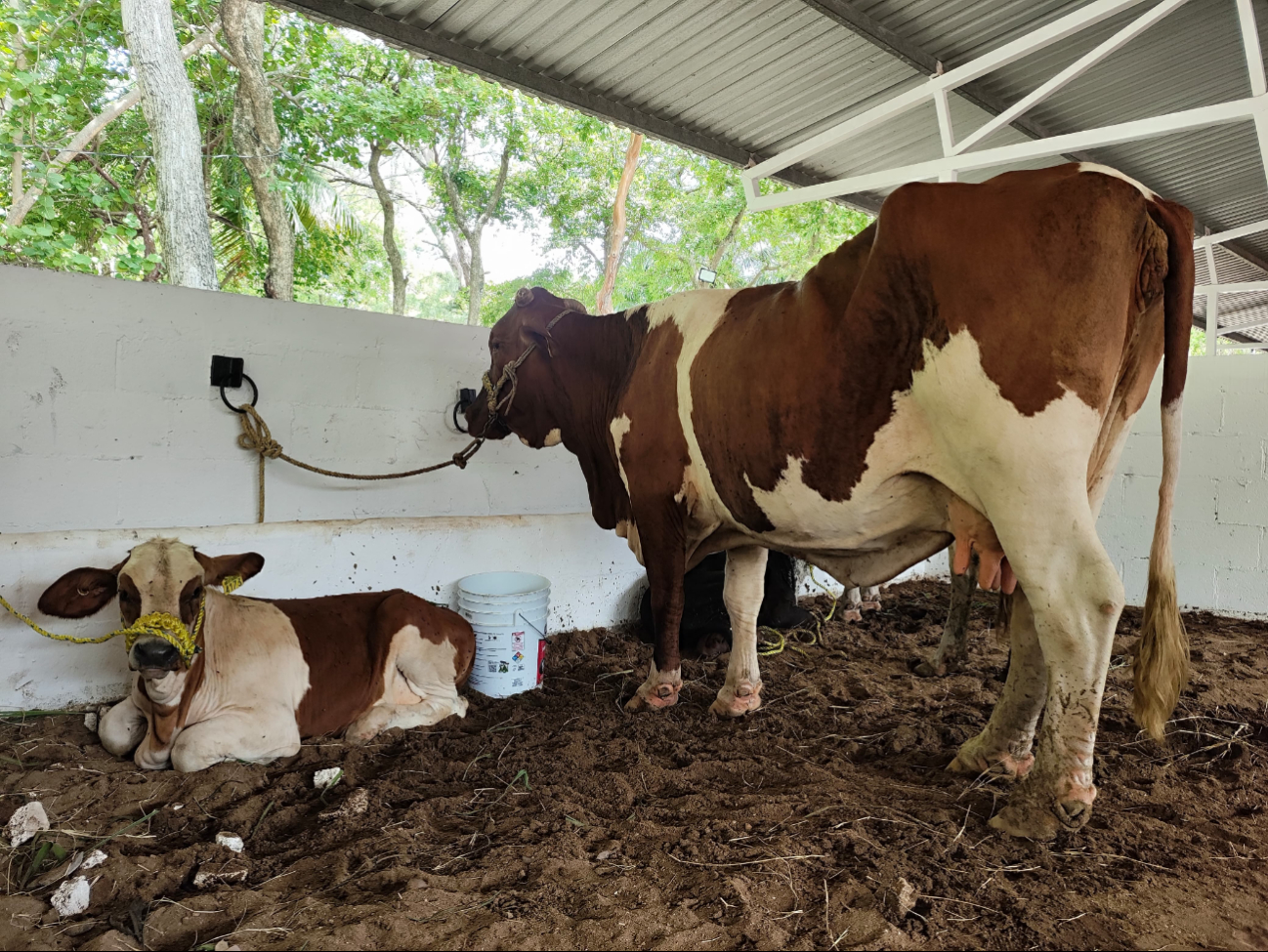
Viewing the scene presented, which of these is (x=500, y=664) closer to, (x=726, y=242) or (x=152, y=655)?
(x=152, y=655)

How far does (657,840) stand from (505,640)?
4.81 feet

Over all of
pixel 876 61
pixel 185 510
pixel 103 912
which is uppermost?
pixel 876 61

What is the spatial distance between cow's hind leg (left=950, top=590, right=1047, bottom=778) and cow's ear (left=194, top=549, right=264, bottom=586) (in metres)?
2.50

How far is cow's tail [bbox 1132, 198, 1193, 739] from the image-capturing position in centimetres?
196

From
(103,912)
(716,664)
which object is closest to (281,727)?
(103,912)

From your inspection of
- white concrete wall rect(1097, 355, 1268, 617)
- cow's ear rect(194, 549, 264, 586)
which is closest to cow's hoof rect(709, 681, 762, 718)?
cow's ear rect(194, 549, 264, 586)

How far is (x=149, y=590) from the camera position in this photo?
7.89 ft

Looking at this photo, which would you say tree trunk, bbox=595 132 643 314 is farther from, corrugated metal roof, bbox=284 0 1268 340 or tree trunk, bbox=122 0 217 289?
corrugated metal roof, bbox=284 0 1268 340

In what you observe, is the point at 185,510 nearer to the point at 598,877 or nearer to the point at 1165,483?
the point at 598,877

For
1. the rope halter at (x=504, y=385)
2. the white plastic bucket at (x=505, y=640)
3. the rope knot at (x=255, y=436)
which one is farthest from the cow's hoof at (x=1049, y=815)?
the rope knot at (x=255, y=436)

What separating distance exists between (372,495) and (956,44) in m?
4.24

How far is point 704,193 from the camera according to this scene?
15.6 metres

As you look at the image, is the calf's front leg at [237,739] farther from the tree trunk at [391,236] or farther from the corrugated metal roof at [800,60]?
the tree trunk at [391,236]

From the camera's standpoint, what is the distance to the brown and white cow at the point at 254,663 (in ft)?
8.04
